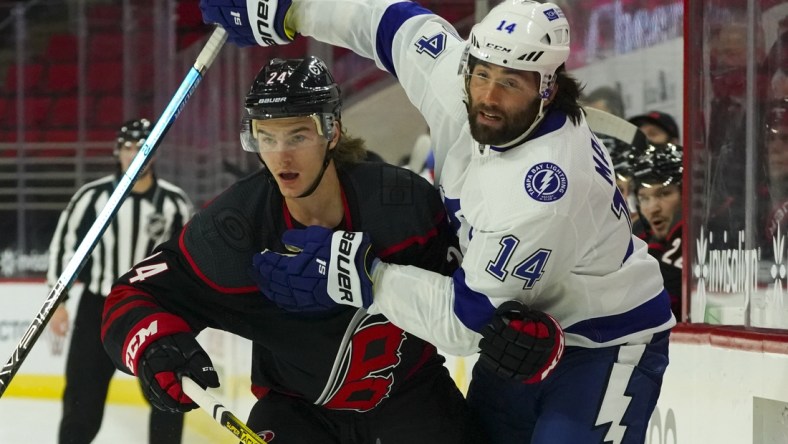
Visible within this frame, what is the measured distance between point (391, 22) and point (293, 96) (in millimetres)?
476

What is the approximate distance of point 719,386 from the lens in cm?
319

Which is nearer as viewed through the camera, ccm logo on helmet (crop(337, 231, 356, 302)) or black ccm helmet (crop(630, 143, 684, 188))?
ccm logo on helmet (crop(337, 231, 356, 302))

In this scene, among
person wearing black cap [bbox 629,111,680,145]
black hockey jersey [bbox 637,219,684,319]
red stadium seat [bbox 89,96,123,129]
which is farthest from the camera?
red stadium seat [bbox 89,96,123,129]

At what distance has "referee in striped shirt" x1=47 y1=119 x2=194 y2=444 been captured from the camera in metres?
5.48

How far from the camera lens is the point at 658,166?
4117mm

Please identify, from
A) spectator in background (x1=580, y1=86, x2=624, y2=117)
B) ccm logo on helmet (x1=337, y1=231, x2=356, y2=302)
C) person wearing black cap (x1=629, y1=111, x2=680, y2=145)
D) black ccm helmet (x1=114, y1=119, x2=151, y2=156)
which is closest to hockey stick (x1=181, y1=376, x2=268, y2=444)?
ccm logo on helmet (x1=337, y1=231, x2=356, y2=302)

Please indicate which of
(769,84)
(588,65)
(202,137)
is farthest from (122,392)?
(769,84)

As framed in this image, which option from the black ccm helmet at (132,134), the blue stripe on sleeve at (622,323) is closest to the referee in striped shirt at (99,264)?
the black ccm helmet at (132,134)

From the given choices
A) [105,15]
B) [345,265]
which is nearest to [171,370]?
[345,265]

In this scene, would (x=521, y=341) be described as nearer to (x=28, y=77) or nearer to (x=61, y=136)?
(x=61, y=136)

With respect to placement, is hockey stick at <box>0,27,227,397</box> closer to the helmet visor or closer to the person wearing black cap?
the helmet visor

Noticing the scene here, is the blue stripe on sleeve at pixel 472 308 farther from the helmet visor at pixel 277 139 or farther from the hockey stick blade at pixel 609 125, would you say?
the hockey stick blade at pixel 609 125

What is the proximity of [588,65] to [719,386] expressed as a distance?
225cm

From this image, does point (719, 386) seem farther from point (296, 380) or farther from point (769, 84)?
point (296, 380)
